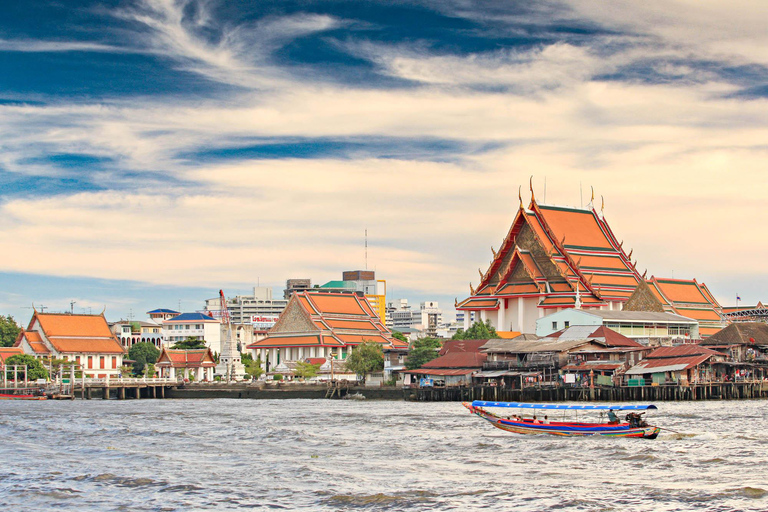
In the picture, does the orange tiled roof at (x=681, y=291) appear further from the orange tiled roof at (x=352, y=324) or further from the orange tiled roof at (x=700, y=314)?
the orange tiled roof at (x=352, y=324)

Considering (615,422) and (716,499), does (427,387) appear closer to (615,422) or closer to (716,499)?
(615,422)

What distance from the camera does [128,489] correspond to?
2817 cm

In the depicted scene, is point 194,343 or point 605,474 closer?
point 605,474

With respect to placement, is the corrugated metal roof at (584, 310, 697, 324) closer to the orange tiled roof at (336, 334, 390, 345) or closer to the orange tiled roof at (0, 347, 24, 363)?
the orange tiled roof at (336, 334, 390, 345)

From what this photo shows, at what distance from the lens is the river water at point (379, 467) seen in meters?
25.9

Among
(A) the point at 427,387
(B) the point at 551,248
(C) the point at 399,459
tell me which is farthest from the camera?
(B) the point at 551,248

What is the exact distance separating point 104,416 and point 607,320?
131ft

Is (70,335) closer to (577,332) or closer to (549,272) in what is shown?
(549,272)

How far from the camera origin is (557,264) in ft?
315

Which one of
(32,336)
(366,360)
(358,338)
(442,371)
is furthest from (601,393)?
(32,336)

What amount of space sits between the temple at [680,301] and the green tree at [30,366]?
55.9 metres

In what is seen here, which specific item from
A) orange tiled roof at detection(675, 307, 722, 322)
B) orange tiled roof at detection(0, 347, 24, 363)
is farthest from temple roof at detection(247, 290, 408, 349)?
orange tiled roof at detection(675, 307, 722, 322)

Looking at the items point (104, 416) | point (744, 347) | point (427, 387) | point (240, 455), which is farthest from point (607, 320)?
point (240, 455)

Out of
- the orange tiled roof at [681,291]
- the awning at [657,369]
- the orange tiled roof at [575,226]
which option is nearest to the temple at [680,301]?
the orange tiled roof at [681,291]
